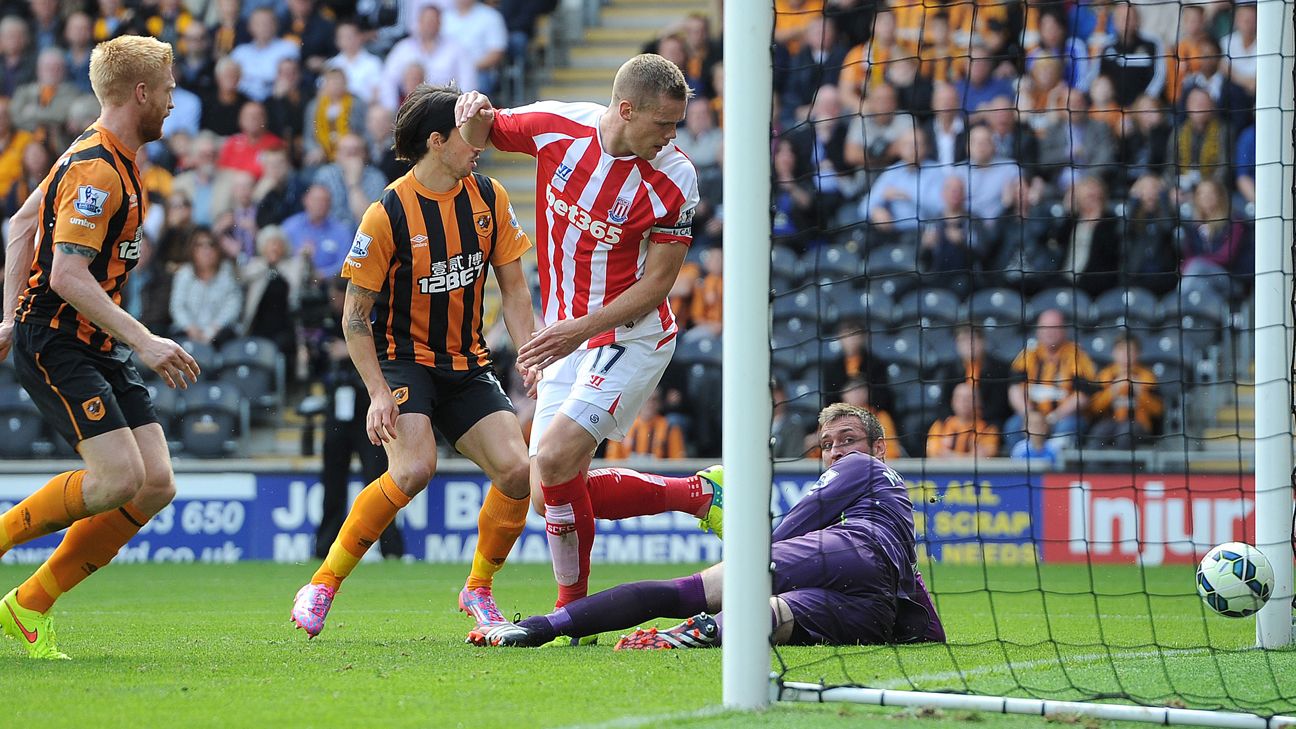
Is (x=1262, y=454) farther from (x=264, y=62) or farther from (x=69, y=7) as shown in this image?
(x=69, y=7)

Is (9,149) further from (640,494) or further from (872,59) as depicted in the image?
(640,494)

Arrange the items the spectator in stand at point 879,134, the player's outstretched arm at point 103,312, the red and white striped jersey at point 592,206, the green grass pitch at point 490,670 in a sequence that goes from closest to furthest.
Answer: the green grass pitch at point 490,670, the player's outstretched arm at point 103,312, the red and white striped jersey at point 592,206, the spectator in stand at point 879,134

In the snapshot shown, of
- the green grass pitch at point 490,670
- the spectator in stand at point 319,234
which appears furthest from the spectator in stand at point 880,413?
the spectator in stand at point 319,234

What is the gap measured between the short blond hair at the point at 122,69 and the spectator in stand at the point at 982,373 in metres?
7.98

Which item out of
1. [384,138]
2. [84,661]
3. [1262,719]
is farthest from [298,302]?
[1262,719]

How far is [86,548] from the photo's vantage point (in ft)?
18.7

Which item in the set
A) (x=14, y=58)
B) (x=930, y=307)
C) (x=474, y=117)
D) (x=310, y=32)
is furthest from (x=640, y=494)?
(x=14, y=58)

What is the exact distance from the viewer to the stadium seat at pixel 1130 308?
41.7 ft

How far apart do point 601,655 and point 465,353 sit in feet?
5.07

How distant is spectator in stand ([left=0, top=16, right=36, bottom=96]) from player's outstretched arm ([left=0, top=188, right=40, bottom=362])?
39.1ft

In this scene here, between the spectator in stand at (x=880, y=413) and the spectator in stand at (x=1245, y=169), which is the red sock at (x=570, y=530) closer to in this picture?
the spectator in stand at (x=880, y=413)

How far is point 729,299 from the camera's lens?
429 cm

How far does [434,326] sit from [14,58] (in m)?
12.2

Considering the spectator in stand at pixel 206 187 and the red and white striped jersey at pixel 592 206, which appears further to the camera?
the spectator in stand at pixel 206 187
